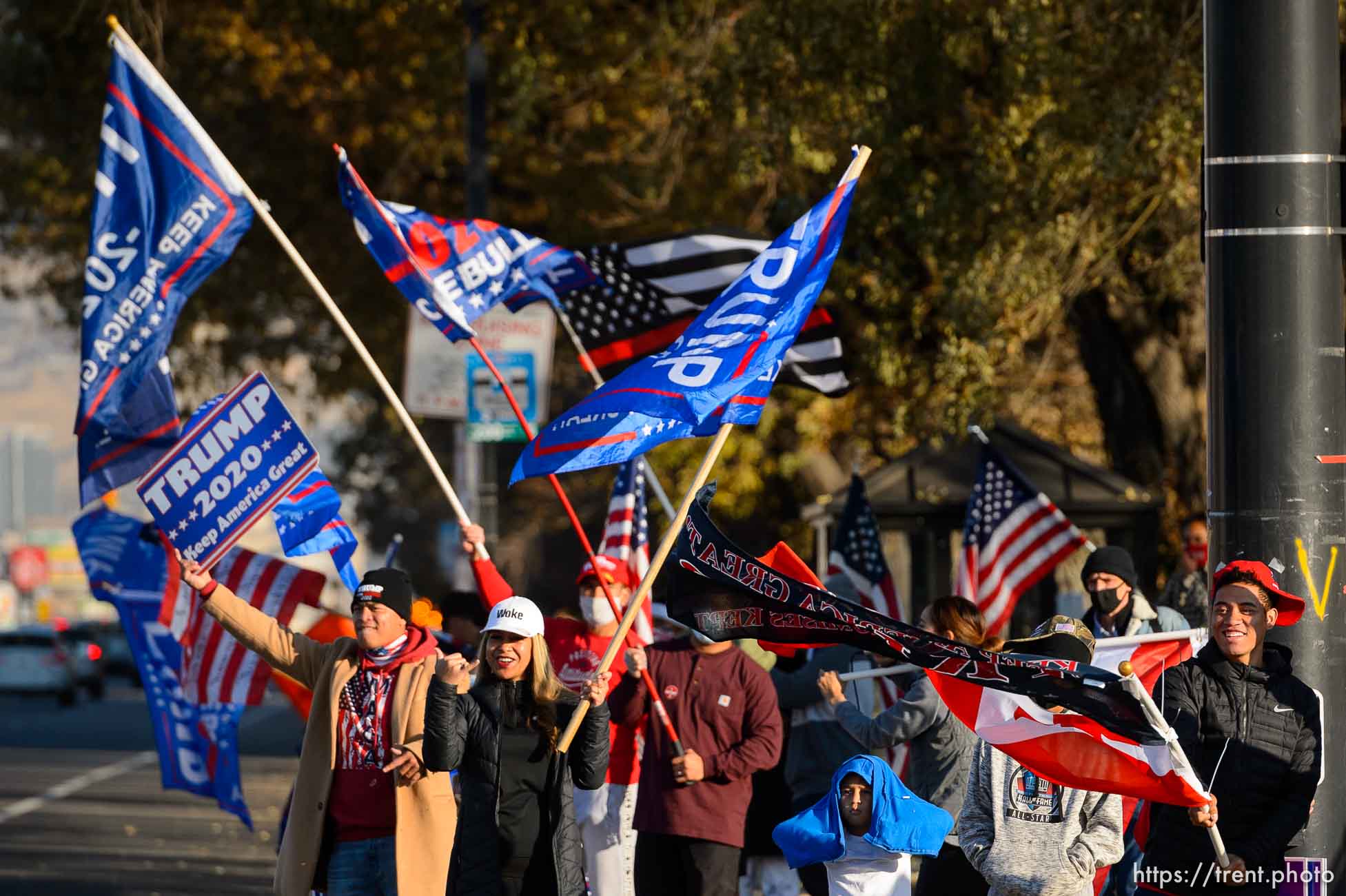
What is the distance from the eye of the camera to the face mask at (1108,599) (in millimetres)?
9367

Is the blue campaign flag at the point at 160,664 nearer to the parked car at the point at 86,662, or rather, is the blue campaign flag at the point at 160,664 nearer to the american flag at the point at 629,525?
the american flag at the point at 629,525

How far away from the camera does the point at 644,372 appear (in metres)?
7.60

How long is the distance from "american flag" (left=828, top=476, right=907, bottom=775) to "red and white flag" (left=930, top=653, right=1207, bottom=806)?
5197 mm

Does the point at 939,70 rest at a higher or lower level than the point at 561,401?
higher

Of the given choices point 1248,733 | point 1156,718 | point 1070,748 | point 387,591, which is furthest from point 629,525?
point 1156,718

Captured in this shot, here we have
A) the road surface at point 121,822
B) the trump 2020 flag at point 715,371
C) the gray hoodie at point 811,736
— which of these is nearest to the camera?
the trump 2020 flag at point 715,371

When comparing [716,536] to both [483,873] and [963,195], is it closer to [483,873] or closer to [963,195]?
[483,873]

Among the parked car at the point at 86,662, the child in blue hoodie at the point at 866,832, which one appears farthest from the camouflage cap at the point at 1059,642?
the parked car at the point at 86,662

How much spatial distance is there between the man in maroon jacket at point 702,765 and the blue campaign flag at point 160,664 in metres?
2.90

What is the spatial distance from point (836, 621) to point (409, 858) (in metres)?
1.89

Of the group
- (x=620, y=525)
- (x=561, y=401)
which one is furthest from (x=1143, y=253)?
(x=561, y=401)

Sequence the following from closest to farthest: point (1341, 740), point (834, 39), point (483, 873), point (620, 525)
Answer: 1. point (1341, 740)
2. point (483, 873)
3. point (620, 525)
4. point (834, 39)

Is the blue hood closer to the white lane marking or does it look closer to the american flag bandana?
the american flag bandana

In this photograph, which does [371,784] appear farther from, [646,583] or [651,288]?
[651,288]
